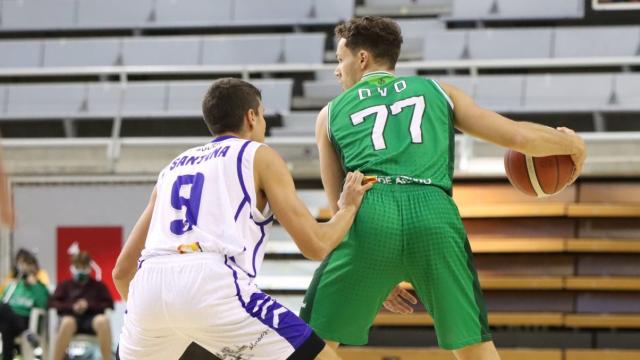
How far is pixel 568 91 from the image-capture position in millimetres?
9836

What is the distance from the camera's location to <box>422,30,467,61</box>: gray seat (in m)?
10.7

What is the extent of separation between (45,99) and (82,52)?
34.3 inches

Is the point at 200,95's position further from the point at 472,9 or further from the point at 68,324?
the point at 472,9

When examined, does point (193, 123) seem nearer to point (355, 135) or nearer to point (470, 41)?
point (470, 41)

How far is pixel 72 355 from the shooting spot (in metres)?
9.33

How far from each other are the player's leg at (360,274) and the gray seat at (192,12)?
8.54 meters

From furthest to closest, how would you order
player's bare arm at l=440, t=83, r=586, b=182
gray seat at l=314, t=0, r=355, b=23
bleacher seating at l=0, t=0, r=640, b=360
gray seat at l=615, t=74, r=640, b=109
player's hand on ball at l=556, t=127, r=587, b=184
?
gray seat at l=314, t=0, r=355, b=23 < gray seat at l=615, t=74, r=640, b=109 < bleacher seating at l=0, t=0, r=640, b=360 < player's hand on ball at l=556, t=127, r=587, b=184 < player's bare arm at l=440, t=83, r=586, b=182

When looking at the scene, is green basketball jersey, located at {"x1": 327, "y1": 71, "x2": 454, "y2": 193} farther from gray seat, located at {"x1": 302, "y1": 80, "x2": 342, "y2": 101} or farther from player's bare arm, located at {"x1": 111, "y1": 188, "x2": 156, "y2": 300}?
gray seat, located at {"x1": 302, "y1": 80, "x2": 342, "y2": 101}

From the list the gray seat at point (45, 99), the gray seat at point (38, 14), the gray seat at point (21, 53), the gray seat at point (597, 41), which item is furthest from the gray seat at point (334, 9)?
the gray seat at point (21, 53)

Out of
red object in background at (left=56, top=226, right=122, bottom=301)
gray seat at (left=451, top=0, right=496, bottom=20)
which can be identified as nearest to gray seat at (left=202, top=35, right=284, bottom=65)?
gray seat at (left=451, top=0, right=496, bottom=20)

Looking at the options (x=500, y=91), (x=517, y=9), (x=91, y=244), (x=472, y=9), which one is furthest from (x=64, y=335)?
(x=517, y=9)

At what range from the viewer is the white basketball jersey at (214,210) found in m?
3.06

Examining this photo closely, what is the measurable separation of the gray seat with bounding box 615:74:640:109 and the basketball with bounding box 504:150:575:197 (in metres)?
5.98

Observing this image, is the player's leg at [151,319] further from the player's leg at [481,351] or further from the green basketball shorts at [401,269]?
the player's leg at [481,351]
